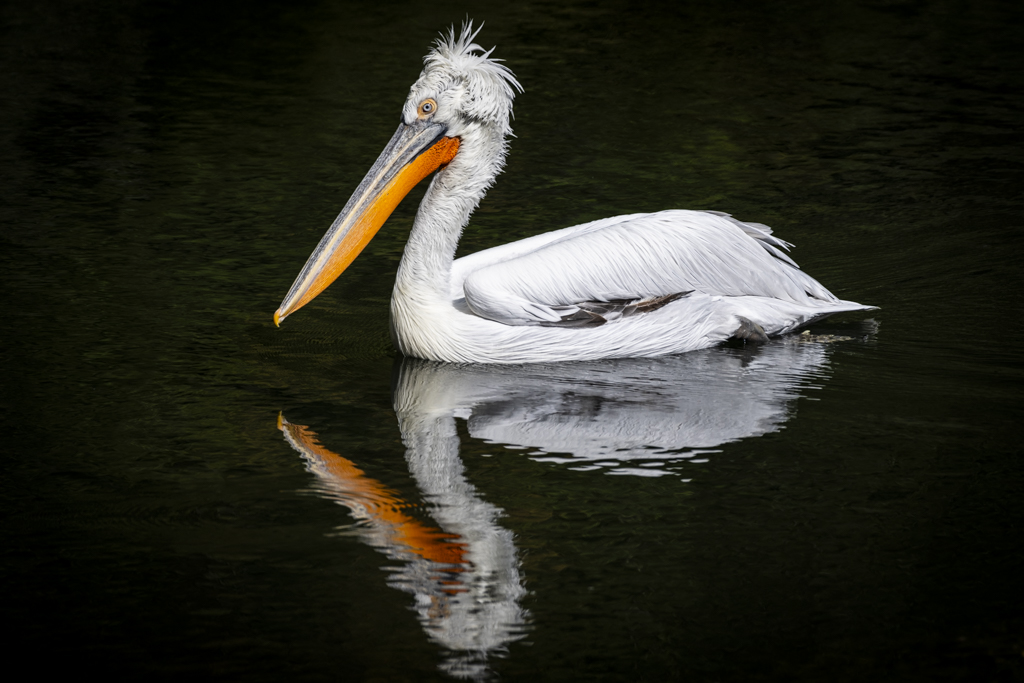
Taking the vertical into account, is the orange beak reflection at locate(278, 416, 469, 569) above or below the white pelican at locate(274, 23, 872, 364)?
below

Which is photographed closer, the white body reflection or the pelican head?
the white body reflection

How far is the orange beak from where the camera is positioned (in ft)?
16.3

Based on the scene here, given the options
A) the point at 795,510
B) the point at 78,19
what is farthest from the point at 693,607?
the point at 78,19

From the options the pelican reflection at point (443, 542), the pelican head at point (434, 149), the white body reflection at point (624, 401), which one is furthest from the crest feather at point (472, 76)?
the pelican reflection at point (443, 542)

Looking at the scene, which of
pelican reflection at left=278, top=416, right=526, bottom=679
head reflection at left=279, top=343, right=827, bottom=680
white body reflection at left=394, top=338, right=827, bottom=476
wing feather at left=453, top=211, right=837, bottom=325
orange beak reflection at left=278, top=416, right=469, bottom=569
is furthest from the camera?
wing feather at left=453, top=211, right=837, bottom=325

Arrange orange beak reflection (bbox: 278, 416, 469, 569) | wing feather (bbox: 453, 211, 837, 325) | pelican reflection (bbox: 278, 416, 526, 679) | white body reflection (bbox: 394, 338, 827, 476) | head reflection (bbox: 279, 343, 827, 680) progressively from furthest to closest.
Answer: wing feather (bbox: 453, 211, 837, 325), white body reflection (bbox: 394, 338, 827, 476), orange beak reflection (bbox: 278, 416, 469, 569), head reflection (bbox: 279, 343, 827, 680), pelican reflection (bbox: 278, 416, 526, 679)

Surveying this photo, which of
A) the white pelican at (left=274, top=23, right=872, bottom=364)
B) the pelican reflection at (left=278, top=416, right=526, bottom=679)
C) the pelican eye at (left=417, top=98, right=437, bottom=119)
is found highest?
the pelican eye at (left=417, top=98, right=437, bottom=119)

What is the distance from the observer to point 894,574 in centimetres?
339

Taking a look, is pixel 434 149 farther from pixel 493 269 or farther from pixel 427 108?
pixel 493 269

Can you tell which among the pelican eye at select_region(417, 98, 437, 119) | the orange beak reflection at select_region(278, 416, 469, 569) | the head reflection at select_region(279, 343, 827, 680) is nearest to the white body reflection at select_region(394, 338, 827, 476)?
the head reflection at select_region(279, 343, 827, 680)

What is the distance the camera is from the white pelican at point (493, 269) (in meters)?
4.95

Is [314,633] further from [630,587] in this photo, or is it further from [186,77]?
[186,77]

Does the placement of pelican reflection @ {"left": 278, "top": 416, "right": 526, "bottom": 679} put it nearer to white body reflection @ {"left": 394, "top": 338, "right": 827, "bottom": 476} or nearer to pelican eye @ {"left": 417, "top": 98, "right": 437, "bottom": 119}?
white body reflection @ {"left": 394, "top": 338, "right": 827, "bottom": 476}

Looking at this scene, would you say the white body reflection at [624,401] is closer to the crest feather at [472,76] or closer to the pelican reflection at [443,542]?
the pelican reflection at [443,542]
